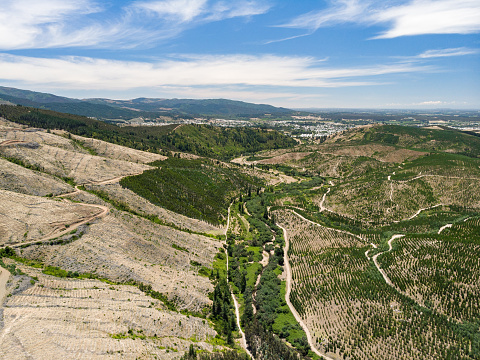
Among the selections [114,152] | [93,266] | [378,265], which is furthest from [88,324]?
[114,152]

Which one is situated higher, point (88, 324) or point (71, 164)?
point (71, 164)

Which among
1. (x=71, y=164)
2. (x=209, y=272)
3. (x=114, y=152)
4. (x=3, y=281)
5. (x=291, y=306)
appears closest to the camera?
(x=3, y=281)

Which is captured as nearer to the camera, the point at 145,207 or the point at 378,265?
the point at 378,265

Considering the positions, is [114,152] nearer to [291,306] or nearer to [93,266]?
[93,266]

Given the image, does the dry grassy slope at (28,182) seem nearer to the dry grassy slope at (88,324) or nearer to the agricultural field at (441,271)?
the dry grassy slope at (88,324)

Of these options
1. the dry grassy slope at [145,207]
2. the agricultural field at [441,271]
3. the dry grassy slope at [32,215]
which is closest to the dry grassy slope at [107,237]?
the dry grassy slope at [32,215]

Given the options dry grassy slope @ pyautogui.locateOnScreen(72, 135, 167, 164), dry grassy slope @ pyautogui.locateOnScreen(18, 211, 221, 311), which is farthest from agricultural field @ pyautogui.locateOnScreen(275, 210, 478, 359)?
dry grassy slope @ pyautogui.locateOnScreen(72, 135, 167, 164)
